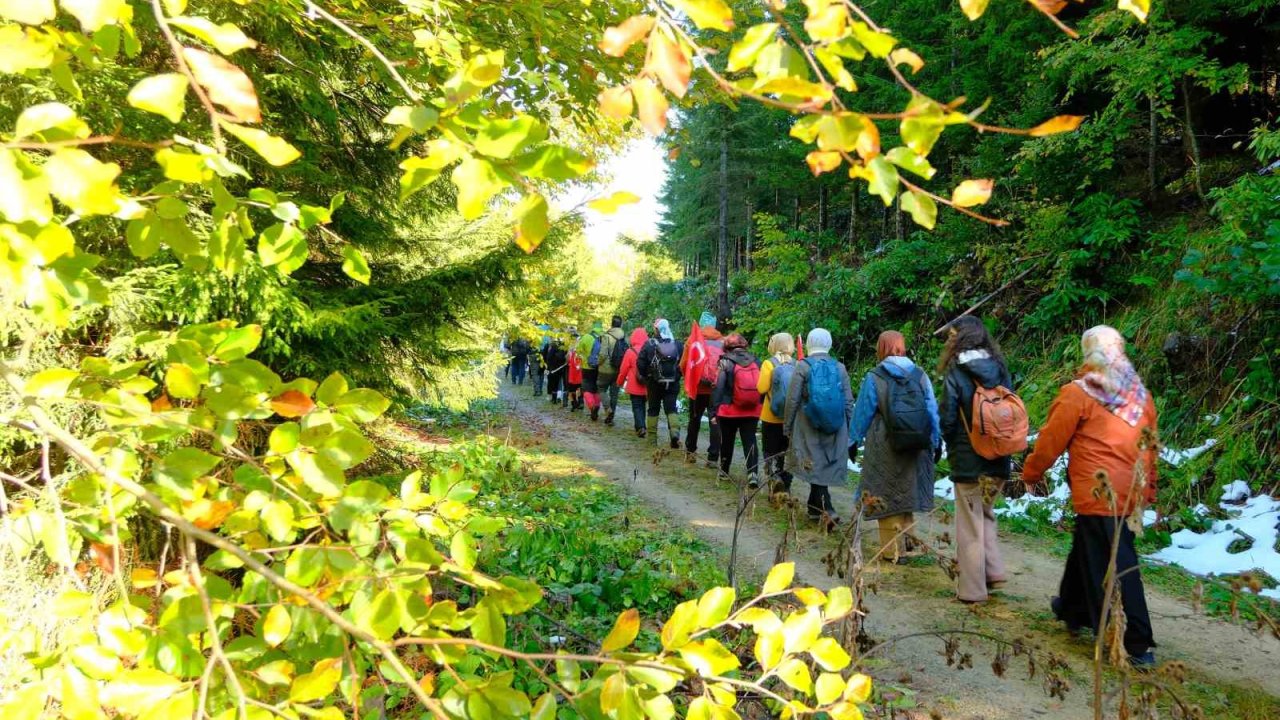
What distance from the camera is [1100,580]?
162 inches

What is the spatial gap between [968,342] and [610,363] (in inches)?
393

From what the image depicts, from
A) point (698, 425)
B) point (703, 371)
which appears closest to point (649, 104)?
point (703, 371)

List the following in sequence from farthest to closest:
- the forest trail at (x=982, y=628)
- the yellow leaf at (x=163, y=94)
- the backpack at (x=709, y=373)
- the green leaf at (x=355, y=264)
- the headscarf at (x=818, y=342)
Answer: the backpack at (x=709, y=373) → the headscarf at (x=818, y=342) → the forest trail at (x=982, y=628) → the green leaf at (x=355, y=264) → the yellow leaf at (x=163, y=94)

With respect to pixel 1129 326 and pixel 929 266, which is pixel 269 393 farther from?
pixel 929 266

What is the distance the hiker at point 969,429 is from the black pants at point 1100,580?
658 millimetres

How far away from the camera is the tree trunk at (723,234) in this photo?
24141mm

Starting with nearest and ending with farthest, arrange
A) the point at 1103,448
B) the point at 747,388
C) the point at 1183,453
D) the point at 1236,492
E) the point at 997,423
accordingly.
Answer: the point at 1103,448 < the point at 997,423 < the point at 1236,492 < the point at 1183,453 < the point at 747,388

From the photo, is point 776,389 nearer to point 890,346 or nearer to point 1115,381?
point 890,346

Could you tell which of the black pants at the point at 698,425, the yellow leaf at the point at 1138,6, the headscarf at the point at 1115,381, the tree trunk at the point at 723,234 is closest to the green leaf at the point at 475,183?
the yellow leaf at the point at 1138,6

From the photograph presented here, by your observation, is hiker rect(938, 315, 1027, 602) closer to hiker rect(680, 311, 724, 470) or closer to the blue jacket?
the blue jacket

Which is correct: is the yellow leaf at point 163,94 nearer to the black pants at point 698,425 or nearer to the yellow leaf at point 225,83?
the yellow leaf at point 225,83

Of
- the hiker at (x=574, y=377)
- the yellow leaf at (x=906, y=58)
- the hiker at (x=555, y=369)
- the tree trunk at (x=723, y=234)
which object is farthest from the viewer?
the tree trunk at (x=723, y=234)

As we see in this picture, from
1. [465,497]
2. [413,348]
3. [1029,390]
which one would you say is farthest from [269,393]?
[1029,390]

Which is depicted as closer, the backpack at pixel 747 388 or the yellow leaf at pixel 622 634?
the yellow leaf at pixel 622 634
